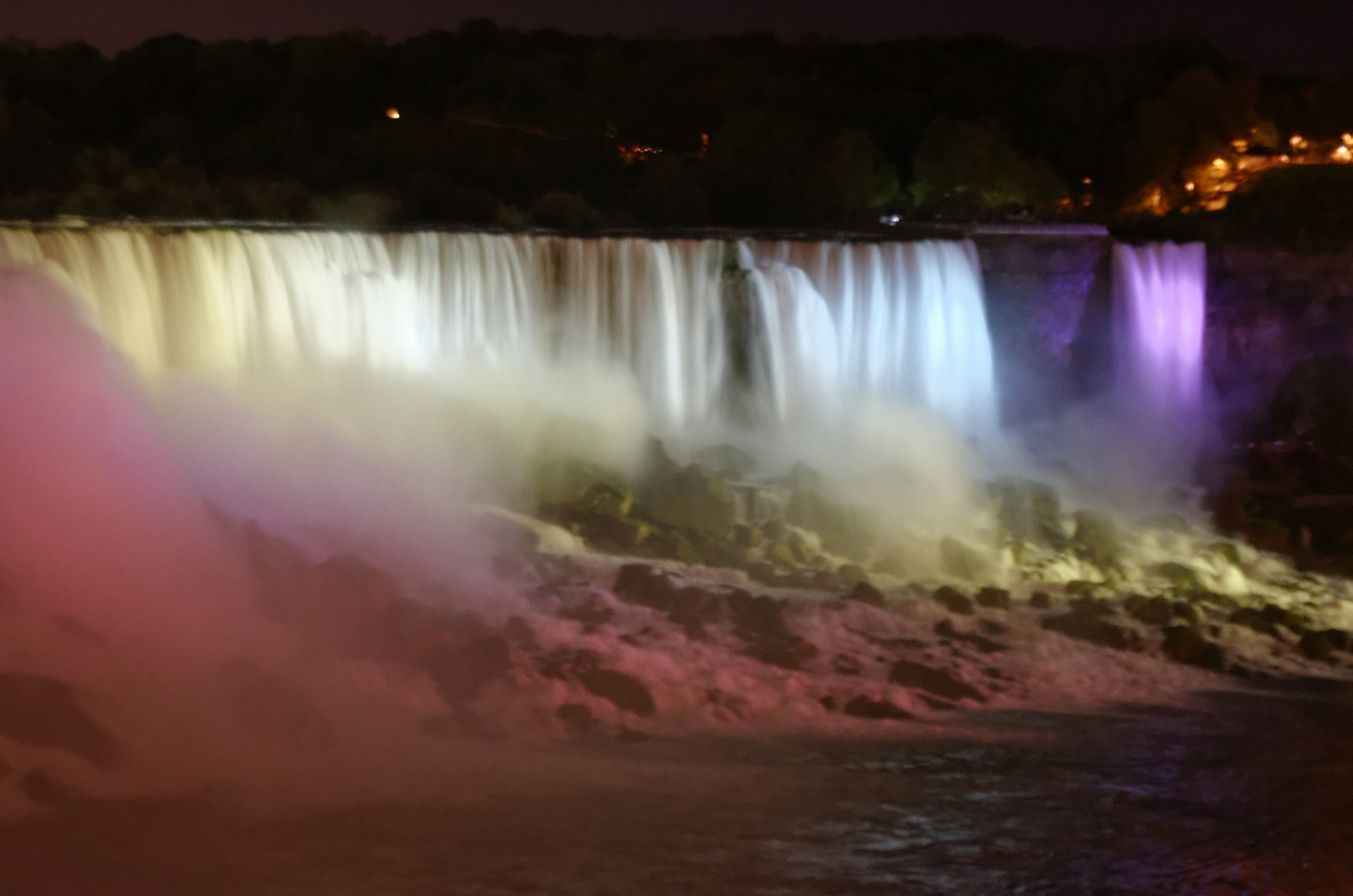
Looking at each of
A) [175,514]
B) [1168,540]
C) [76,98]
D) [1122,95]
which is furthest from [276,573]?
[1122,95]

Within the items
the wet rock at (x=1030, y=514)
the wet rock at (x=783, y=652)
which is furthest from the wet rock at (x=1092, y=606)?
the wet rock at (x=783, y=652)

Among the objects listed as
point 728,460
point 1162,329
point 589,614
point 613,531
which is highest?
point 1162,329

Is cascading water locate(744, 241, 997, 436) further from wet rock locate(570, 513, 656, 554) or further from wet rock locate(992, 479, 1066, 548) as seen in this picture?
wet rock locate(570, 513, 656, 554)

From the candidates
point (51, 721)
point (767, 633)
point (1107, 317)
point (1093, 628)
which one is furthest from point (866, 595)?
point (1107, 317)

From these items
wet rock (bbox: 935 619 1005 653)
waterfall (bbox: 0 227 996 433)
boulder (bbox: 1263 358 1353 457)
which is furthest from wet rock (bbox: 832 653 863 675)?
boulder (bbox: 1263 358 1353 457)

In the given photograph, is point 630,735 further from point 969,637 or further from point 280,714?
point 969,637
